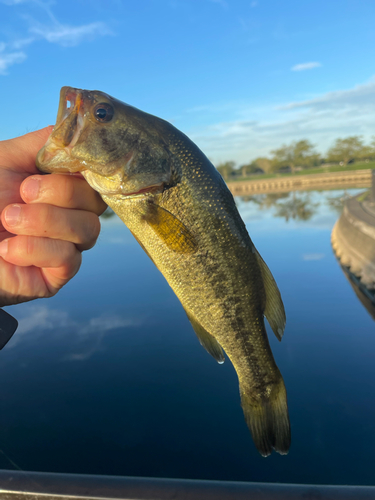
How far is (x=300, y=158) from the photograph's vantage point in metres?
115

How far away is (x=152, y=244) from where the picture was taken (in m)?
2.07

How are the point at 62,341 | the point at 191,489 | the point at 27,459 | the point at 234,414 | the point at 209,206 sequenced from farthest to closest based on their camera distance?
the point at 62,341 < the point at 234,414 < the point at 27,459 < the point at 209,206 < the point at 191,489

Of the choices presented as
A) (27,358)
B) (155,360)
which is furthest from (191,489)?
(27,358)

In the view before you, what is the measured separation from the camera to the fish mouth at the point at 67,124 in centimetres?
189

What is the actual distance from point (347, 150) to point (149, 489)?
121967 mm

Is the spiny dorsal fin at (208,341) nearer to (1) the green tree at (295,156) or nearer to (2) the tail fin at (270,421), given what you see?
(2) the tail fin at (270,421)

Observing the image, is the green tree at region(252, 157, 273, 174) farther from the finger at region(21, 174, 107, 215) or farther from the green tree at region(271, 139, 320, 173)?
the finger at region(21, 174, 107, 215)

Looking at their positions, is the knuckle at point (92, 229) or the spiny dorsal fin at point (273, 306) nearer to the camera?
the spiny dorsal fin at point (273, 306)

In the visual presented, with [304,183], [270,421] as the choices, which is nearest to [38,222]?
[270,421]

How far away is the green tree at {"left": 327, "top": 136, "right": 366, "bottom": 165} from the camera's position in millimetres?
103938

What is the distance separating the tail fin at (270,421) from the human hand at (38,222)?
161 centimetres

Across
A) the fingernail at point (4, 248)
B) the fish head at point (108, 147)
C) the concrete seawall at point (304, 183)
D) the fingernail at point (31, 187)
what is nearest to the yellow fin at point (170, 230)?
the fish head at point (108, 147)

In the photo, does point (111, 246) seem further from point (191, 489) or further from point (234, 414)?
point (191, 489)

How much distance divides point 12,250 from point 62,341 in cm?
1102
